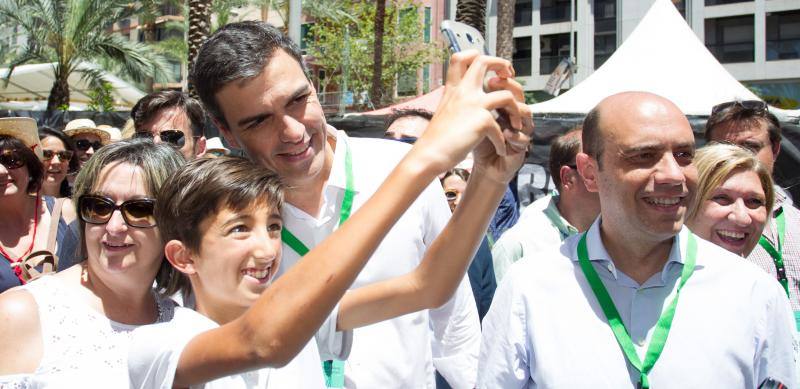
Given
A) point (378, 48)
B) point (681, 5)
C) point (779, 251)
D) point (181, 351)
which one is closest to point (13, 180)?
point (181, 351)

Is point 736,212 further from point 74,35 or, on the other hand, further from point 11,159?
point 74,35

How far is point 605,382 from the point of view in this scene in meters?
2.29

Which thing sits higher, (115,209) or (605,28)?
(605,28)

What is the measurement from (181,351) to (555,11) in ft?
149

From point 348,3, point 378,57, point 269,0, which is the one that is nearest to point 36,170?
point 378,57

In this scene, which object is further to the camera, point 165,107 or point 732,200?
point 165,107

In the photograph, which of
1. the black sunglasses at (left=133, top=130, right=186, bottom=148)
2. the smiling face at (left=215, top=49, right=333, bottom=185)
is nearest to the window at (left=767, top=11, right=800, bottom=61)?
the black sunglasses at (left=133, top=130, right=186, bottom=148)

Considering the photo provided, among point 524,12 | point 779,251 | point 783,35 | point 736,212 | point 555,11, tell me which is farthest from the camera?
point 524,12

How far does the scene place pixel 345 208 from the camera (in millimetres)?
2432

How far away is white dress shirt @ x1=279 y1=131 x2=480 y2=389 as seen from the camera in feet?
7.86

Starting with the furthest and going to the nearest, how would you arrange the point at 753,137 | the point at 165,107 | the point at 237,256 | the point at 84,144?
the point at 84,144, the point at 753,137, the point at 165,107, the point at 237,256

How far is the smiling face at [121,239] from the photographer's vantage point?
2.30 metres

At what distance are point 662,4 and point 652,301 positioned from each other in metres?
8.76

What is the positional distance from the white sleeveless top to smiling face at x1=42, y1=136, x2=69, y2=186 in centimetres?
301
